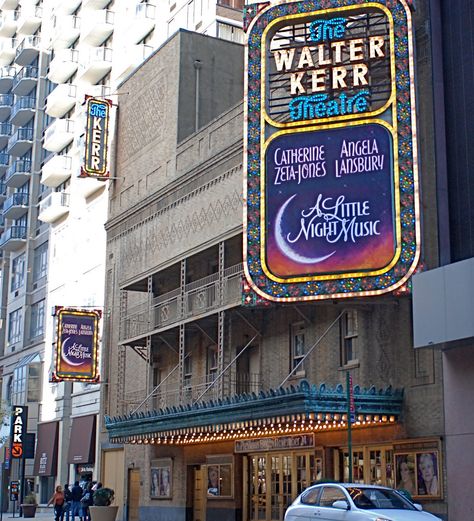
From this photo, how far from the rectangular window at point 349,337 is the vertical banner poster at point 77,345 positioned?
19128 mm

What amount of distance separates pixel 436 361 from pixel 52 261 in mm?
39389

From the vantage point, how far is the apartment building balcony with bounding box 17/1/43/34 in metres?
74.1

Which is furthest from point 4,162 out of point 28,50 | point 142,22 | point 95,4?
point 142,22

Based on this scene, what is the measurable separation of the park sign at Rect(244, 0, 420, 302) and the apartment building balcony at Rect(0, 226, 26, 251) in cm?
4015

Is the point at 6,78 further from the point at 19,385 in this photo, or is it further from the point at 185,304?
the point at 185,304

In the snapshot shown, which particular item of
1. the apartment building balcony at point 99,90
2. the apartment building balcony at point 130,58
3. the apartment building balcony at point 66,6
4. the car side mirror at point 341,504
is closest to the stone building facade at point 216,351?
the car side mirror at point 341,504

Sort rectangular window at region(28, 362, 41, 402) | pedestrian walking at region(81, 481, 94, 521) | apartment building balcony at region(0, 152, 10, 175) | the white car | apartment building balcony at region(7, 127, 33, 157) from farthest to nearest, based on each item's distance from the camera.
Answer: apartment building balcony at region(0, 152, 10, 175) < apartment building balcony at region(7, 127, 33, 157) < rectangular window at region(28, 362, 41, 402) < pedestrian walking at region(81, 481, 94, 521) < the white car

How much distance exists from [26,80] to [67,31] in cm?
725

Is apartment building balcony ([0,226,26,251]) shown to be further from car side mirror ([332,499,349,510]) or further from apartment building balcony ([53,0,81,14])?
car side mirror ([332,499,349,510])

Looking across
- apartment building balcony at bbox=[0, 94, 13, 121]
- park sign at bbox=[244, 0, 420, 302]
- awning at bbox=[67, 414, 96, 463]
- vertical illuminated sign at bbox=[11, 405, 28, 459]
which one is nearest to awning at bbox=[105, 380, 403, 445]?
park sign at bbox=[244, 0, 420, 302]

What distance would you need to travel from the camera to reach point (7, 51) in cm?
7944

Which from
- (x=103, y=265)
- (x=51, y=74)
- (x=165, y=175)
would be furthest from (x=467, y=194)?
(x=51, y=74)

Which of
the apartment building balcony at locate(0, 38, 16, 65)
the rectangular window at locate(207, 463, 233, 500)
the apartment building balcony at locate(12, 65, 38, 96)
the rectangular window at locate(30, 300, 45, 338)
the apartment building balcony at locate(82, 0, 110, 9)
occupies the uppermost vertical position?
the apartment building balcony at locate(0, 38, 16, 65)

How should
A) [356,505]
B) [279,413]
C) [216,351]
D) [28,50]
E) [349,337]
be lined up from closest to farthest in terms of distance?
[356,505] < [279,413] < [349,337] < [216,351] < [28,50]
